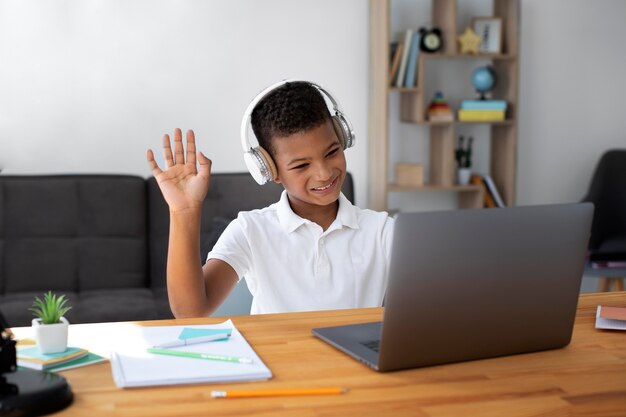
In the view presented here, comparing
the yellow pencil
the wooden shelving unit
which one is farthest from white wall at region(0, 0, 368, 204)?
the yellow pencil

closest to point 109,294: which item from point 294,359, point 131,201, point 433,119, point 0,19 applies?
point 131,201

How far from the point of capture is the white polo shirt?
1.88 meters

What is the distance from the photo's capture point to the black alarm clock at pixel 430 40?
407 cm

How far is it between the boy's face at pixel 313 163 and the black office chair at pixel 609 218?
2551 mm

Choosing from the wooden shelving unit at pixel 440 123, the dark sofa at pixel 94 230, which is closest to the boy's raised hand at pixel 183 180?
the dark sofa at pixel 94 230

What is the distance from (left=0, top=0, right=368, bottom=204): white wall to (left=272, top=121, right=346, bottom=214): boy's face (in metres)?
2.20

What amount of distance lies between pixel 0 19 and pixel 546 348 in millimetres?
3121

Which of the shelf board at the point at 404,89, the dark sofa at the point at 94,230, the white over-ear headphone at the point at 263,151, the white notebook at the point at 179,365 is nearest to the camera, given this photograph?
the white notebook at the point at 179,365

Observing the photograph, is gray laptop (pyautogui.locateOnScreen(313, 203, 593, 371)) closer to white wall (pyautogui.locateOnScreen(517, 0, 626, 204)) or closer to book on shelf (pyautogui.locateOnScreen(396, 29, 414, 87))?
book on shelf (pyautogui.locateOnScreen(396, 29, 414, 87))

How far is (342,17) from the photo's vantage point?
4.19m

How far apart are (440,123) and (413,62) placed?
324 millimetres

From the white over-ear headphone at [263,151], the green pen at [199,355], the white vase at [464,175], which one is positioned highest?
the white over-ear headphone at [263,151]

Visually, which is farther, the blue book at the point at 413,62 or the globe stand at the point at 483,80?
the globe stand at the point at 483,80

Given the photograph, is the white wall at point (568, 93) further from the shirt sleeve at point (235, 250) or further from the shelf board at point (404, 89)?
the shirt sleeve at point (235, 250)
